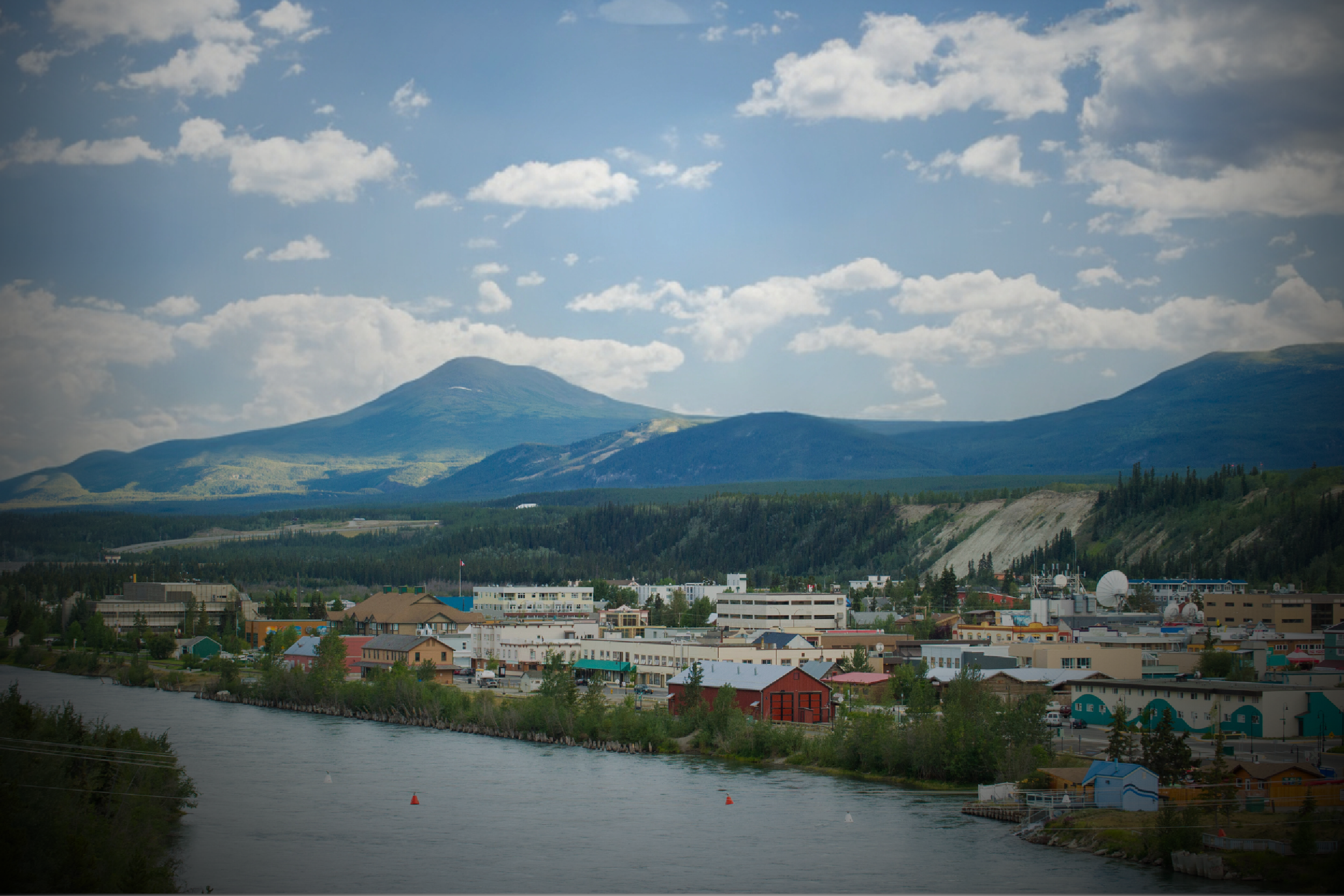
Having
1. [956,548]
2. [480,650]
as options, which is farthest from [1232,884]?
→ [956,548]

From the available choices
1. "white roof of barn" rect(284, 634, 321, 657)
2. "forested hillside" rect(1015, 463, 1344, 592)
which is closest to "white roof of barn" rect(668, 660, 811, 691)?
"white roof of barn" rect(284, 634, 321, 657)

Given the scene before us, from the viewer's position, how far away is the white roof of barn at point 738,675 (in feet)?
119

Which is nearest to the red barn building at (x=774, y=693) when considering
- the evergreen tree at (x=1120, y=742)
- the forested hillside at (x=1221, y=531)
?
the evergreen tree at (x=1120, y=742)

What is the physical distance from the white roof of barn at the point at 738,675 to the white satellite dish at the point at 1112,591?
1062 inches

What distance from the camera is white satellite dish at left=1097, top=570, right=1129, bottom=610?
6078cm

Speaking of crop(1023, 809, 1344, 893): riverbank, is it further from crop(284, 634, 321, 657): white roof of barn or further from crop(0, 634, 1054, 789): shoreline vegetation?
crop(284, 634, 321, 657): white roof of barn

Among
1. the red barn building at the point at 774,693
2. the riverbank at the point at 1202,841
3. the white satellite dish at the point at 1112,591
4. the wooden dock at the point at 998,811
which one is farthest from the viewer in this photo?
the white satellite dish at the point at 1112,591

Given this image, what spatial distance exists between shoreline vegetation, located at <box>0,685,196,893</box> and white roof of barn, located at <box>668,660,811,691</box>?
13974 mm

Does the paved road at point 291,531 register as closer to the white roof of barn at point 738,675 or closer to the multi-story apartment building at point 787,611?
the multi-story apartment building at point 787,611

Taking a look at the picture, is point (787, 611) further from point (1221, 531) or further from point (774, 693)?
point (1221, 531)

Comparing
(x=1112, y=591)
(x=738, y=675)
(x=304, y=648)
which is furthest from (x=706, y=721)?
(x=1112, y=591)

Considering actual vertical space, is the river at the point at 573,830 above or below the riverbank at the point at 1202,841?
below

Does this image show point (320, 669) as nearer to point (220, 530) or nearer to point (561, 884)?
point (561, 884)

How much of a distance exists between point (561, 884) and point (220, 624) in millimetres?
48665
